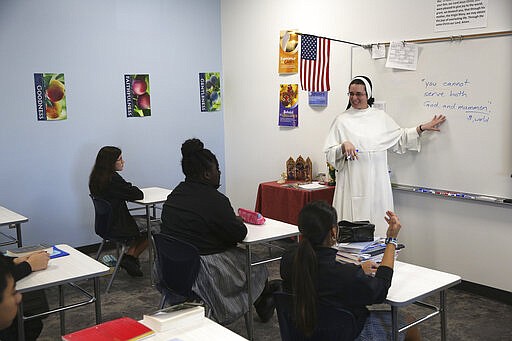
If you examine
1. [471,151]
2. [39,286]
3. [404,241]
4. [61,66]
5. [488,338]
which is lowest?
[488,338]

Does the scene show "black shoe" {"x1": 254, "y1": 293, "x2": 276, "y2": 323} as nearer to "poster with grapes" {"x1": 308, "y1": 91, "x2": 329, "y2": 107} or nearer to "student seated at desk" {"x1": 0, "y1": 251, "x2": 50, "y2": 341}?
"student seated at desk" {"x1": 0, "y1": 251, "x2": 50, "y2": 341}

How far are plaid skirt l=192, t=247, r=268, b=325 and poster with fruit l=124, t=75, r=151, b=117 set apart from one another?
9.68 ft

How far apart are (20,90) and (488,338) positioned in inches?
169

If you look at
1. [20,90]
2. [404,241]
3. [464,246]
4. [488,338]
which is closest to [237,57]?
[20,90]

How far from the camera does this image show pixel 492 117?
3936 millimetres

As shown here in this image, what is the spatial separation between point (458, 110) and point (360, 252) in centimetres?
196

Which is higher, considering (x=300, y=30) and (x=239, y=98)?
(x=300, y=30)

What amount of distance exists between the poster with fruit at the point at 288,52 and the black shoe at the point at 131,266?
2369 millimetres

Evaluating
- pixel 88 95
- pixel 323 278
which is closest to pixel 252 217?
pixel 323 278

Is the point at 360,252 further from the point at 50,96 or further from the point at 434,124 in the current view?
the point at 50,96

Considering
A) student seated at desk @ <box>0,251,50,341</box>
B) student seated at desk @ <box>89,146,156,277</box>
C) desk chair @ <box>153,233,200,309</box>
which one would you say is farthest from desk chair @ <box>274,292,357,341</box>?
student seated at desk @ <box>89,146,156,277</box>

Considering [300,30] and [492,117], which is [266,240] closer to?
[492,117]

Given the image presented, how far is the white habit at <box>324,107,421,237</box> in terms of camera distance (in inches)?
172

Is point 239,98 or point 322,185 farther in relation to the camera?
point 239,98
